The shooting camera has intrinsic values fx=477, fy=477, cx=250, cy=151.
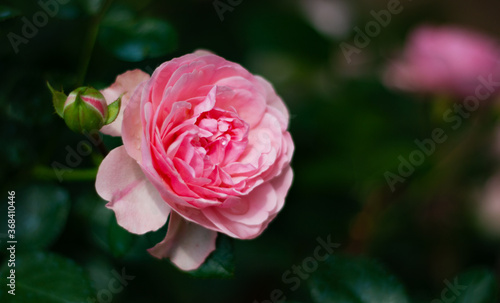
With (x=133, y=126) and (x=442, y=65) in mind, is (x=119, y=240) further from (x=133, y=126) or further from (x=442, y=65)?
(x=442, y=65)

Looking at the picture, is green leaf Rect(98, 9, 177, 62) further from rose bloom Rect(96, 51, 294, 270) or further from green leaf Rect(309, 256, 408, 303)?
green leaf Rect(309, 256, 408, 303)

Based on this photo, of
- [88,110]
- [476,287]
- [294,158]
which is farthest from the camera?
[294,158]

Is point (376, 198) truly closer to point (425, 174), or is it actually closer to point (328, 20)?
point (425, 174)

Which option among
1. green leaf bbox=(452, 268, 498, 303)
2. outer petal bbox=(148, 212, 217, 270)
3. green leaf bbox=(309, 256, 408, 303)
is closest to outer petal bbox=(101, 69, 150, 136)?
outer petal bbox=(148, 212, 217, 270)

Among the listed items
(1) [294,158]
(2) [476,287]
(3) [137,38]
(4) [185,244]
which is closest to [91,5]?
(3) [137,38]

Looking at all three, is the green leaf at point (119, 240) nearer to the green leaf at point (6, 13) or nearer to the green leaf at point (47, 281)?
the green leaf at point (47, 281)

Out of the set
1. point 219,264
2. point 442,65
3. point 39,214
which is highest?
point 442,65

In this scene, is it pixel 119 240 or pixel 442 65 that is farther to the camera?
pixel 442 65
